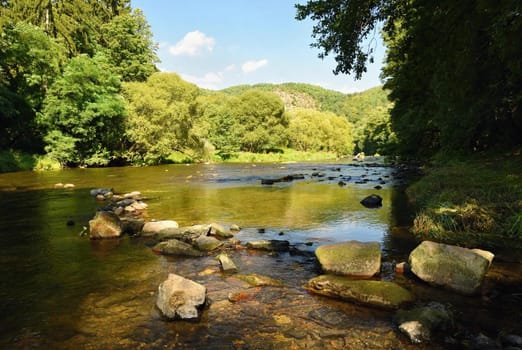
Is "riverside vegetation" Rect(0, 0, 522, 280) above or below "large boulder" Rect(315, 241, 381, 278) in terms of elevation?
above

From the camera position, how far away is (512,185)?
10.6m

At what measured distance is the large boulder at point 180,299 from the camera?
532 centimetres

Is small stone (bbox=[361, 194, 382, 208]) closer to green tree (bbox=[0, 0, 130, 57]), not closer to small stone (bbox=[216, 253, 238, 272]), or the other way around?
small stone (bbox=[216, 253, 238, 272])

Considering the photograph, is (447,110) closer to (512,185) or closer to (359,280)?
(512,185)

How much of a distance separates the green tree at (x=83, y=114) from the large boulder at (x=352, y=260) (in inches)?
1538

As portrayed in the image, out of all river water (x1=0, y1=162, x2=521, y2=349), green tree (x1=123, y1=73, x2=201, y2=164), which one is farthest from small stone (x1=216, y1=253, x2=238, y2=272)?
green tree (x1=123, y1=73, x2=201, y2=164)

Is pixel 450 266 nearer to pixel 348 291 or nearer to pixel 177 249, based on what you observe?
pixel 348 291

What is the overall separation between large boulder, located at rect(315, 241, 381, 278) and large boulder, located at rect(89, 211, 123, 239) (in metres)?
6.28

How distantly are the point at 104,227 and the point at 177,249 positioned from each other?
3.02m

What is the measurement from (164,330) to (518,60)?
36.6ft

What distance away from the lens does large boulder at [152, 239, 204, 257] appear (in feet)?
27.9

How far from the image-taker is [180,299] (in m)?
5.44

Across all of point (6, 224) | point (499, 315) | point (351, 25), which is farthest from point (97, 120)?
point (499, 315)

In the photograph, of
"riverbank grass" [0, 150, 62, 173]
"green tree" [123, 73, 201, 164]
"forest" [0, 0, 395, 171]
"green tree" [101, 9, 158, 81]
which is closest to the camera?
"riverbank grass" [0, 150, 62, 173]
